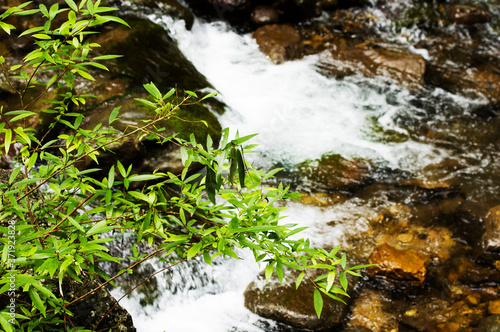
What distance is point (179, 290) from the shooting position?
4.10m

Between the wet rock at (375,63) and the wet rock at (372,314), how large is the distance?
17.9 feet

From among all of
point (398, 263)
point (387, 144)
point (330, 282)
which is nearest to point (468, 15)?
point (387, 144)

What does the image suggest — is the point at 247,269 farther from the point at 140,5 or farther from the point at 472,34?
the point at 472,34

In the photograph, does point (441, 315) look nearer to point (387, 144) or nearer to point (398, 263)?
point (398, 263)

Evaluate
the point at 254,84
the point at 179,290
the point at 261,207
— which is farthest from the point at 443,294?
the point at 254,84

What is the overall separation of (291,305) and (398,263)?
1486 mm

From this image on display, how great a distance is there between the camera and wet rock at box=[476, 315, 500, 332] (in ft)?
12.4

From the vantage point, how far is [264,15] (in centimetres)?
991

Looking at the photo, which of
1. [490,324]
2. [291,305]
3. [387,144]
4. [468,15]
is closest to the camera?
[490,324]

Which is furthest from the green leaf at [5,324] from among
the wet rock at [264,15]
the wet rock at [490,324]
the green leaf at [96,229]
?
the wet rock at [264,15]

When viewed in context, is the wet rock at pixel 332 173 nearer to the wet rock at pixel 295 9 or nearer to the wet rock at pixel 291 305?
the wet rock at pixel 291 305

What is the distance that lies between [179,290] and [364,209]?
291 centimetres

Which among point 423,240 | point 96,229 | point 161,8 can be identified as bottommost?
point 423,240

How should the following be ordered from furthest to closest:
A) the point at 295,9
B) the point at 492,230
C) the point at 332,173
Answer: the point at 295,9 → the point at 332,173 → the point at 492,230
